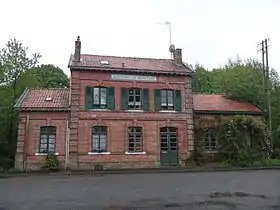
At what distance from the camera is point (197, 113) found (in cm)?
2886

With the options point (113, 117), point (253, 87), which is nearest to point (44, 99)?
point (113, 117)

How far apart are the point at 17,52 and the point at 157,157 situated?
14.4 m

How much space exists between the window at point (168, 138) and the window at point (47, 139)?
300 inches

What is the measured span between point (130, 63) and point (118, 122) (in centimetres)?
489

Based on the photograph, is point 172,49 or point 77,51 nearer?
point 77,51

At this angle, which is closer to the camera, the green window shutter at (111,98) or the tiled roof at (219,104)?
the green window shutter at (111,98)

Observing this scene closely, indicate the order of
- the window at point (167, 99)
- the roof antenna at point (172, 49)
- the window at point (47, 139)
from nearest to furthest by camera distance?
the window at point (47, 139) < the window at point (167, 99) < the roof antenna at point (172, 49)

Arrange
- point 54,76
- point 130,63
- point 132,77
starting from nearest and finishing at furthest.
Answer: point 132,77 → point 130,63 → point 54,76

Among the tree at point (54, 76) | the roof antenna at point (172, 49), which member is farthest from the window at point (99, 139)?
the tree at point (54, 76)

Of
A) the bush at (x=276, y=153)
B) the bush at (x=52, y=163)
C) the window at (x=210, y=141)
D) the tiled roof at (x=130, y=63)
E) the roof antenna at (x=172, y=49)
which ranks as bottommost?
the bush at (x=52, y=163)

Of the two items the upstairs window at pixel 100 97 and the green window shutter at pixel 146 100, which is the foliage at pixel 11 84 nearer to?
the upstairs window at pixel 100 97

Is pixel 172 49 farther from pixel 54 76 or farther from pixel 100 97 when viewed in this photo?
pixel 54 76

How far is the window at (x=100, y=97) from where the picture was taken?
27083 mm

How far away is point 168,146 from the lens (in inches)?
1088
